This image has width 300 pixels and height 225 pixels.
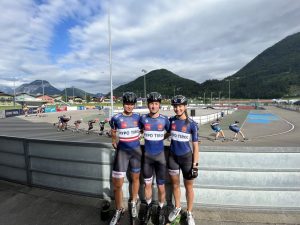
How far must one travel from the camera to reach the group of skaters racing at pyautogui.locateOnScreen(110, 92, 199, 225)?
3.99 metres

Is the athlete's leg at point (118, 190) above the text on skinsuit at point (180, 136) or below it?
below

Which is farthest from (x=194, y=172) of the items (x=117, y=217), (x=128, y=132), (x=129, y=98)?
(x=129, y=98)

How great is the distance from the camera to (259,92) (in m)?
187

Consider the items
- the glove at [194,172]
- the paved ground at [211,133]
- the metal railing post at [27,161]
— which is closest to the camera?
the glove at [194,172]

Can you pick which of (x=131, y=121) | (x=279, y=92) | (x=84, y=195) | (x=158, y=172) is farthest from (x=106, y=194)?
(x=279, y=92)

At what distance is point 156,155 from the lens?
4020 mm

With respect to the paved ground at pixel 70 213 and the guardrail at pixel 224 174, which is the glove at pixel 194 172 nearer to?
the guardrail at pixel 224 174

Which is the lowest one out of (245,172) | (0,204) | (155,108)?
(0,204)

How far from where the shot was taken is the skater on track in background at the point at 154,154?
159 inches

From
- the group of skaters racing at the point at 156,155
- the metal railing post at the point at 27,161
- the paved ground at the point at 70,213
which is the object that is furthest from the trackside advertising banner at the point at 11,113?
the group of skaters racing at the point at 156,155

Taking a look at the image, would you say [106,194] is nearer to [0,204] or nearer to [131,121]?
[131,121]

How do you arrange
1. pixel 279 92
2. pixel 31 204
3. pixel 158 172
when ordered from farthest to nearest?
1. pixel 279 92
2. pixel 31 204
3. pixel 158 172

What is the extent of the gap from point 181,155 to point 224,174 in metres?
0.86

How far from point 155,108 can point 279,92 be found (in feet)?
655
